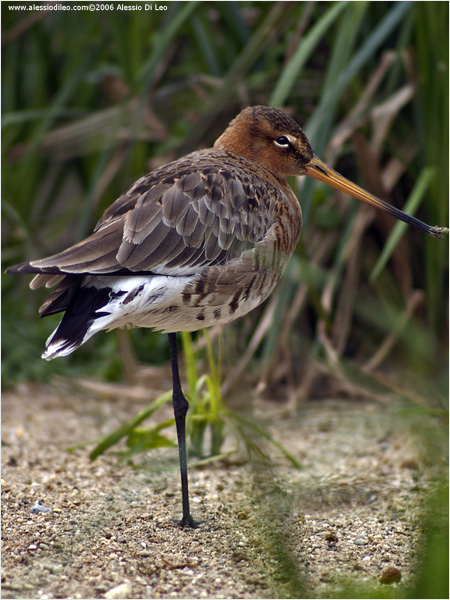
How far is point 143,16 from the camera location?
5.34 meters

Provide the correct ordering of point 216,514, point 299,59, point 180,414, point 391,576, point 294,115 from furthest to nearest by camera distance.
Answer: point 294,115
point 299,59
point 180,414
point 216,514
point 391,576

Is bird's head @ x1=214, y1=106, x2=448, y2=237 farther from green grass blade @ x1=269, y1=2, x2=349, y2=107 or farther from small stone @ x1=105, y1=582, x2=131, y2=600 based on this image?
small stone @ x1=105, y1=582, x2=131, y2=600

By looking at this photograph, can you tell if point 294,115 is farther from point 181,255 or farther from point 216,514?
point 216,514

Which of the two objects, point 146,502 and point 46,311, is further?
point 146,502

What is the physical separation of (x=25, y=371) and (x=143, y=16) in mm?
2482

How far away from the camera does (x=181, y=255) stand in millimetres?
2943

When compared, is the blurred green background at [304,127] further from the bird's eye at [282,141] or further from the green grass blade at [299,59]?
the bird's eye at [282,141]

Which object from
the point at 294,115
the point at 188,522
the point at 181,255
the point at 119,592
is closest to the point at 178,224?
the point at 181,255

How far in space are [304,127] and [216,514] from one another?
2.53m

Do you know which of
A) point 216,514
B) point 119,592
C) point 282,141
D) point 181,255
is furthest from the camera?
point 282,141

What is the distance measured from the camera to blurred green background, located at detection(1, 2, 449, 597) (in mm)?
4363

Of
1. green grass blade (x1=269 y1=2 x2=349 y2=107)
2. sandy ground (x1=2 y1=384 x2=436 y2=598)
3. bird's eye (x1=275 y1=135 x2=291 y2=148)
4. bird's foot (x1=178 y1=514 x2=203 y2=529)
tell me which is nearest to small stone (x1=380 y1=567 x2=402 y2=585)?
sandy ground (x1=2 y1=384 x2=436 y2=598)

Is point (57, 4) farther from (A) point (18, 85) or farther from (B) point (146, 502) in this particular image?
(B) point (146, 502)

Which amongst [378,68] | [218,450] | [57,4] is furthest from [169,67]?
[218,450]
